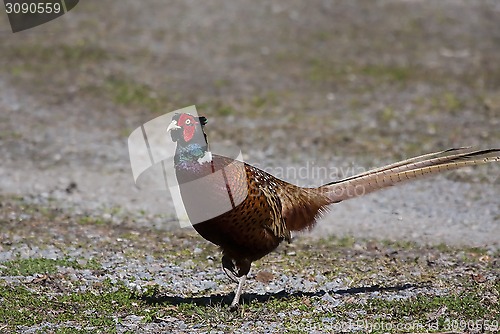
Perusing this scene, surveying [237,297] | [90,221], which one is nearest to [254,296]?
[237,297]

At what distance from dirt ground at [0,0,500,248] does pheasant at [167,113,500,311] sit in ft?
5.56

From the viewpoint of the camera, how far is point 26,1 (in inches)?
518

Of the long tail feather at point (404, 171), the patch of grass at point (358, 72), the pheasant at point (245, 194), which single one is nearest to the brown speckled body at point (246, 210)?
the pheasant at point (245, 194)

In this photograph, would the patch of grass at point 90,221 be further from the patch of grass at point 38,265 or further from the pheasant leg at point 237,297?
the pheasant leg at point 237,297

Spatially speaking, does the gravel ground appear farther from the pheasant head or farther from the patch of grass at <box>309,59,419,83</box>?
the pheasant head

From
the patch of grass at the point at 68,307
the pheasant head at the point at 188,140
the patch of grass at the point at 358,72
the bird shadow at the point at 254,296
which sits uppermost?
the pheasant head at the point at 188,140

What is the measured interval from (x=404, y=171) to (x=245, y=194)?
1279 millimetres

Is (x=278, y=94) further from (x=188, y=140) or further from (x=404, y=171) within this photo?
(x=188, y=140)

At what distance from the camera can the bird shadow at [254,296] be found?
541cm

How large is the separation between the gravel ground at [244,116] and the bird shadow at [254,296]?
56 mm

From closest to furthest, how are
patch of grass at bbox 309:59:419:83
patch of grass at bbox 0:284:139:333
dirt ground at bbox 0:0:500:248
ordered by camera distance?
patch of grass at bbox 0:284:139:333 → dirt ground at bbox 0:0:500:248 → patch of grass at bbox 309:59:419:83

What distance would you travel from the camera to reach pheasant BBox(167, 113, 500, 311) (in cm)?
484

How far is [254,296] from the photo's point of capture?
5613 mm

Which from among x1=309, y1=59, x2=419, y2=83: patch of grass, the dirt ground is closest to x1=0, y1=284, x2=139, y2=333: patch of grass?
the dirt ground
